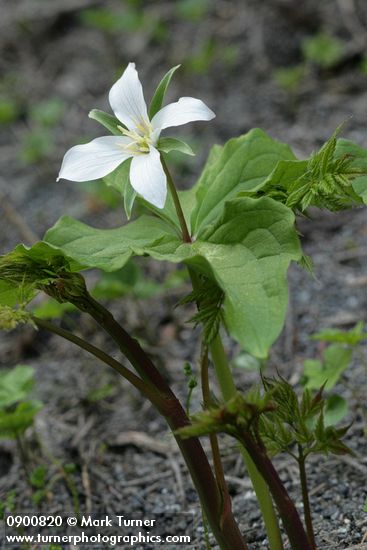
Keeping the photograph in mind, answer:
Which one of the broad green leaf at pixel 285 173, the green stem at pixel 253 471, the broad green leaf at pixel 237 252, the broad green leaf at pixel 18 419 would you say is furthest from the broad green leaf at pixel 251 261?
the broad green leaf at pixel 18 419

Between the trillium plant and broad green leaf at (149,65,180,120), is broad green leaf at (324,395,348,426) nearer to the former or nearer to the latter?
the trillium plant

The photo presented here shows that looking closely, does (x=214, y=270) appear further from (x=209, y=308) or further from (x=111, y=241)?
(x=111, y=241)

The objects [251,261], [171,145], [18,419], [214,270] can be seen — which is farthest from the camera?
[18,419]

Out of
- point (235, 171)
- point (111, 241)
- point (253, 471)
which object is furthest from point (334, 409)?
point (111, 241)

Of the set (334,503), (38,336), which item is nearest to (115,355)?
A: (38,336)

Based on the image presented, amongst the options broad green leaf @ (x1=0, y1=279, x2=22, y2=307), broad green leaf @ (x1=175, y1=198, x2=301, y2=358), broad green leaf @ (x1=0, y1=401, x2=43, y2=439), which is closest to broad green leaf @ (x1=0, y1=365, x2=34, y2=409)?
broad green leaf @ (x1=0, y1=401, x2=43, y2=439)

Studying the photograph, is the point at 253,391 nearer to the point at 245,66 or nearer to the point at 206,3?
the point at 245,66
